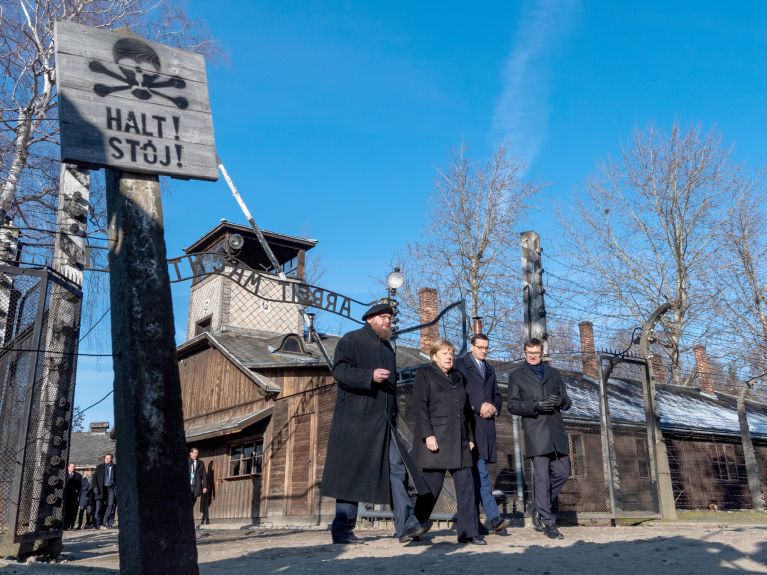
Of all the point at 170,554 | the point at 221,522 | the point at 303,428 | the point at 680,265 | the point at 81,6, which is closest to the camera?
the point at 170,554

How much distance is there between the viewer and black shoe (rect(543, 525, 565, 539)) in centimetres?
681

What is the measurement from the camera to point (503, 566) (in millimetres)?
4895

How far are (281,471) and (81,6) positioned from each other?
11.9 m

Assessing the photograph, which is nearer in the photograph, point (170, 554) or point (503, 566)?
point (170, 554)

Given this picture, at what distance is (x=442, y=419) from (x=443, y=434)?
0.15 m

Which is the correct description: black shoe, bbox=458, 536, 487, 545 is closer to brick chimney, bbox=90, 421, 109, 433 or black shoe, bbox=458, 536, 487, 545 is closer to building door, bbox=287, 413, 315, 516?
building door, bbox=287, 413, 315, 516

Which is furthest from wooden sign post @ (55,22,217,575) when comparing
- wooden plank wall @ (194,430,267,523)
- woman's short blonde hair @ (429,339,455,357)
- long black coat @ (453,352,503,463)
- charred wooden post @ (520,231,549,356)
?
wooden plank wall @ (194,430,267,523)

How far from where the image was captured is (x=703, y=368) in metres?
31.0

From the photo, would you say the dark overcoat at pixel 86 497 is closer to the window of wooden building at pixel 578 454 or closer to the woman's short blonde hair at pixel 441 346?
the window of wooden building at pixel 578 454

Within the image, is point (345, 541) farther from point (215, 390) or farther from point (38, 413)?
point (215, 390)

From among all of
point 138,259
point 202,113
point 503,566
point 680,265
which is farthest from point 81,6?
point 680,265

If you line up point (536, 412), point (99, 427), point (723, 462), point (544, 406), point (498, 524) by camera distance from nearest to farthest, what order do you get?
point (498, 524) < point (544, 406) < point (536, 412) < point (723, 462) < point (99, 427)

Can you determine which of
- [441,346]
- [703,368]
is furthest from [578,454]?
[441,346]

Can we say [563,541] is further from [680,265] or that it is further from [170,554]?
[680,265]
